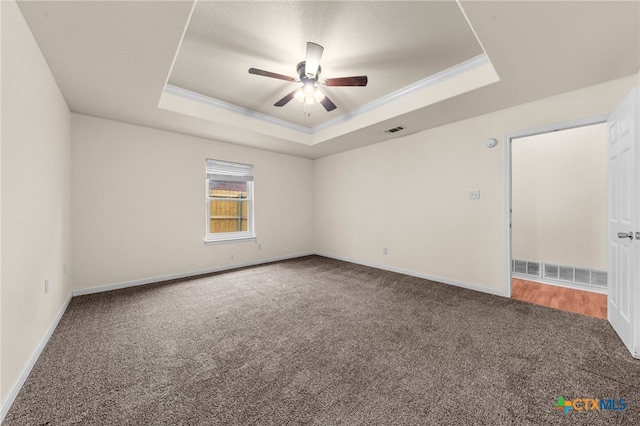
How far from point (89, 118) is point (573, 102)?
19.6 ft

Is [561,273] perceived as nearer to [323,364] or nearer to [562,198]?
[562,198]

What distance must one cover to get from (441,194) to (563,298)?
78.3 inches

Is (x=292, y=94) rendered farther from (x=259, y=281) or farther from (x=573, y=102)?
(x=573, y=102)

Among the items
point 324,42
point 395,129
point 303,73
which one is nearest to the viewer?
point 324,42

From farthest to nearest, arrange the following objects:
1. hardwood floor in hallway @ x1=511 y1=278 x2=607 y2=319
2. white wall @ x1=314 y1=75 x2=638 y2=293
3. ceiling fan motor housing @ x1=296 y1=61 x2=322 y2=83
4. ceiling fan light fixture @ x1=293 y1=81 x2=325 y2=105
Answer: white wall @ x1=314 y1=75 x2=638 y2=293
hardwood floor in hallway @ x1=511 y1=278 x2=607 y2=319
ceiling fan light fixture @ x1=293 y1=81 x2=325 y2=105
ceiling fan motor housing @ x1=296 y1=61 x2=322 y2=83

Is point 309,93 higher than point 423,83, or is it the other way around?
point 423,83

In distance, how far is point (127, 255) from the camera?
3.59 metres

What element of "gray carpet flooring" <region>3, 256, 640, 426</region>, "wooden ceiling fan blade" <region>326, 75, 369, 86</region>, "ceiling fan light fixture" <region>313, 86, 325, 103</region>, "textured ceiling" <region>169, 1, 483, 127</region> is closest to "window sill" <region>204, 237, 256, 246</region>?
"gray carpet flooring" <region>3, 256, 640, 426</region>

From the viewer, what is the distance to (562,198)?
365 centimetres

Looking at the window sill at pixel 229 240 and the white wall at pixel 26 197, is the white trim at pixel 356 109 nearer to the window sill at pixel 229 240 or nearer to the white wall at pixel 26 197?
the white wall at pixel 26 197

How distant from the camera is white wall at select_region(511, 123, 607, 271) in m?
3.38

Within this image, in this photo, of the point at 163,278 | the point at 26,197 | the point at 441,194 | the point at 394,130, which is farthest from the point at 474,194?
the point at 163,278

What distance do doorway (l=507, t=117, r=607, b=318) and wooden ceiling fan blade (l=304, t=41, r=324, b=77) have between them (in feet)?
8.65

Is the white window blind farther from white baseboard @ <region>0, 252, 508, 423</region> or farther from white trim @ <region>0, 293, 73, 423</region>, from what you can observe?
white trim @ <region>0, 293, 73, 423</region>
